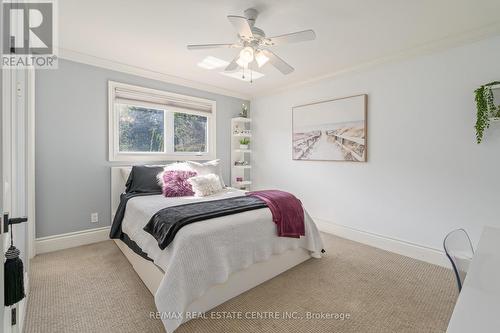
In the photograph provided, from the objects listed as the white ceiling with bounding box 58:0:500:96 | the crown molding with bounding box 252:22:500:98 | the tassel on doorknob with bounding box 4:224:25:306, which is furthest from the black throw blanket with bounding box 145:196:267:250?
the crown molding with bounding box 252:22:500:98

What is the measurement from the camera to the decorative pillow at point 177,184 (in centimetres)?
296

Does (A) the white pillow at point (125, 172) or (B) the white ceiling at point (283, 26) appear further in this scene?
(A) the white pillow at point (125, 172)

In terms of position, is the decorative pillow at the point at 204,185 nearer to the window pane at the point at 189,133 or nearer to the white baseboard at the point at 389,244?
the window pane at the point at 189,133

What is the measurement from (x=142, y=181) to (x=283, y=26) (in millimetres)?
2514

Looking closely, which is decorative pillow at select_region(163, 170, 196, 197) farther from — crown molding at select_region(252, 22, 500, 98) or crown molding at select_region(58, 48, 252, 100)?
crown molding at select_region(252, 22, 500, 98)

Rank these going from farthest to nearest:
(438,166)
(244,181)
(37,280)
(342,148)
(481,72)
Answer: (244,181) → (342,148) → (438,166) → (481,72) → (37,280)

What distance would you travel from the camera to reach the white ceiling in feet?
6.68

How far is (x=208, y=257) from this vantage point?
182cm

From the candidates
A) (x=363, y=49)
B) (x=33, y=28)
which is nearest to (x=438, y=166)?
(x=363, y=49)

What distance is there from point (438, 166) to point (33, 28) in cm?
450

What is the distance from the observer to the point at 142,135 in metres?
3.68

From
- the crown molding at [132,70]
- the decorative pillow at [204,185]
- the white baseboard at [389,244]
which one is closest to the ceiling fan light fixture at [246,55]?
the decorative pillow at [204,185]

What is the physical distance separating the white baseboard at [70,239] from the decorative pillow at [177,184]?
45.5 inches

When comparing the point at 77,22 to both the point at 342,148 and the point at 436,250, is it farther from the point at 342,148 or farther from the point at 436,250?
the point at 436,250
